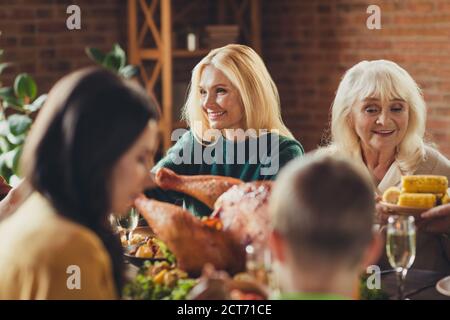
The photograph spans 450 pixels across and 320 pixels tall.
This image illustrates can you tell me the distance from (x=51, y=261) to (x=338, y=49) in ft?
12.0

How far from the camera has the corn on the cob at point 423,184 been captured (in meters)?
2.24

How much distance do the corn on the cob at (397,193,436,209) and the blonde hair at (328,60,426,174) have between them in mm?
552

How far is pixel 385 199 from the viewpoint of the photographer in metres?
2.25

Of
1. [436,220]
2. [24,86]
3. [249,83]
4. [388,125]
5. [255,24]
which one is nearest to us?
[436,220]

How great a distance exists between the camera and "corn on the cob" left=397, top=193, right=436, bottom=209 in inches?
86.2

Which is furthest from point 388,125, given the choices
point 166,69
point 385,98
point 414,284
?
point 166,69

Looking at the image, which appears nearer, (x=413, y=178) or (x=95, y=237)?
(x=95, y=237)

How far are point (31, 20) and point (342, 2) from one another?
1666 millimetres

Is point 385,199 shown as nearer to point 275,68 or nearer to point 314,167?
point 314,167

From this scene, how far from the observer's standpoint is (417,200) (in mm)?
2203

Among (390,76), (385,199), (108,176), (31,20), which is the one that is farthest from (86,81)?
(31,20)

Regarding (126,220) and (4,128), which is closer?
(126,220)

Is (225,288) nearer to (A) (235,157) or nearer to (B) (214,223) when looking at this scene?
(B) (214,223)

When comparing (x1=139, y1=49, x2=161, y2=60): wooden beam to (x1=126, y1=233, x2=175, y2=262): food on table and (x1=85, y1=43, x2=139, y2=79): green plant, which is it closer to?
(x1=85, y1=43, x2=139, y2=79): green plant
